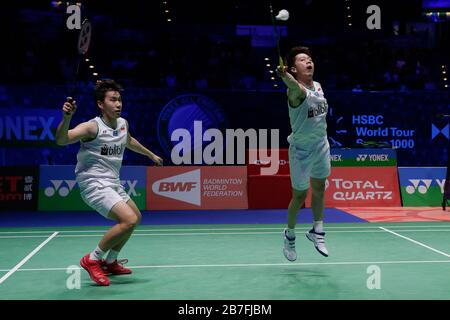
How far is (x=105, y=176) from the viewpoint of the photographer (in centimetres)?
515

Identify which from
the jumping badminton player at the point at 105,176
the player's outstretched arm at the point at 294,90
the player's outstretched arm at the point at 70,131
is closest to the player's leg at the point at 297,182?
the player's outstretched arm at the point at 294,90

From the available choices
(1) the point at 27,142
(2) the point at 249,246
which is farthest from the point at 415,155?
(1) the point at 27,142

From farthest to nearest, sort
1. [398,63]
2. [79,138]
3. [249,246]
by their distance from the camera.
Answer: [398,63] → [249,246] → [79,138]

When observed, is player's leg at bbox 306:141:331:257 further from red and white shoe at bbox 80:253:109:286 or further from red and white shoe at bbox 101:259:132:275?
red and white shoe at bbox 80:253:109:286

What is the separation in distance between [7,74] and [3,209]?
475 centimetres

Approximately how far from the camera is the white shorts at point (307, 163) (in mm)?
5516

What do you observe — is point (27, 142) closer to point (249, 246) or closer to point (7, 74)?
point (7, 74)

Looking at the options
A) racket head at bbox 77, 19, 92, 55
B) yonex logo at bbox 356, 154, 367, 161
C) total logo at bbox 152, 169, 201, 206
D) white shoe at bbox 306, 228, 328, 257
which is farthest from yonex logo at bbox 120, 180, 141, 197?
white shoe at bbox 306, 228, 328, 257

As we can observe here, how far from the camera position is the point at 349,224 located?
8.97 m

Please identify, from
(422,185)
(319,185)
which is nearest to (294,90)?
(319,185)

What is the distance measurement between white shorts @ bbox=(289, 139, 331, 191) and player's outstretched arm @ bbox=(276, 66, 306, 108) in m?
0.46

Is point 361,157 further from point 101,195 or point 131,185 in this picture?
point 101,195

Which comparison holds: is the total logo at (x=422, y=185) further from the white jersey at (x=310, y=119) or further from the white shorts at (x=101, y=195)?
the white shorts at (x=101, y=195)

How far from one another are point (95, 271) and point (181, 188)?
5.78 metres
